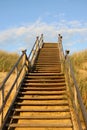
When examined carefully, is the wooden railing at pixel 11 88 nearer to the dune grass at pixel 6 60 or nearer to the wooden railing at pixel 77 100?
the wooden railing at pixel 77 100

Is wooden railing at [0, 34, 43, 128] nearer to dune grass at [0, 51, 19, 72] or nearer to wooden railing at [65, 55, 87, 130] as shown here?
wooden railing at [65, 55, 87, 130]

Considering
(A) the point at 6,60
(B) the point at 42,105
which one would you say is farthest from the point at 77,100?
(A) the point at 6,60

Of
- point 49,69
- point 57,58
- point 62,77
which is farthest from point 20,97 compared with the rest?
point 57,58

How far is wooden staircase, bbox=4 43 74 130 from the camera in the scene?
756 centimetres

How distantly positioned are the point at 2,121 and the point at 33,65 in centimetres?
745

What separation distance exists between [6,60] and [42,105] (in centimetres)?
1052

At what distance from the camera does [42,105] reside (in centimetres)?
896

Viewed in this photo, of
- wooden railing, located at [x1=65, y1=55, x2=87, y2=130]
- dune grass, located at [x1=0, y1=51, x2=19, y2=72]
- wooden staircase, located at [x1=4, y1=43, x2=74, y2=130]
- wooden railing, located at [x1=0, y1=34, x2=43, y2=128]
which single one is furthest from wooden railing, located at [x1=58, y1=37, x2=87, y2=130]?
dune grass, located at [x1=0, y1=51, x2=19, y2=72]

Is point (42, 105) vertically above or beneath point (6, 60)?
beneath

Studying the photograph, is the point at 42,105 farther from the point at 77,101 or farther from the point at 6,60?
the point at 6,60

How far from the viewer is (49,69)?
13.8 meters

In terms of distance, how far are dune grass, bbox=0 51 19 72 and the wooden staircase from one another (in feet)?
15.0

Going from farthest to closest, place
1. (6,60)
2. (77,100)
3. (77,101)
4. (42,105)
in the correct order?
(6,60), (42,105), (77,101), (77,100)

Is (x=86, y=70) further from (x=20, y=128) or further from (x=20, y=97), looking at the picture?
(x=20, y=128)
